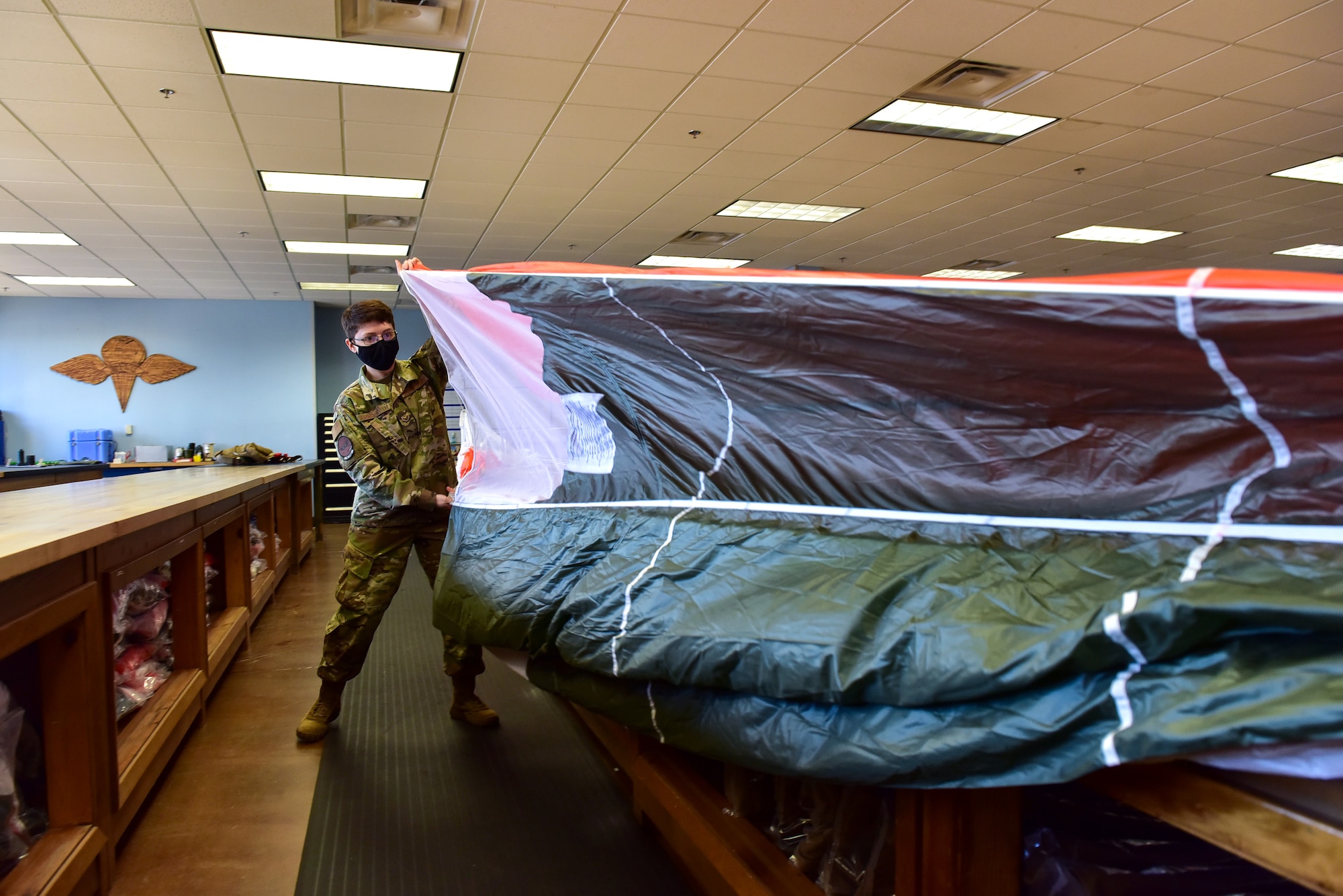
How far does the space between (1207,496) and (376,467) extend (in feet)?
7.41

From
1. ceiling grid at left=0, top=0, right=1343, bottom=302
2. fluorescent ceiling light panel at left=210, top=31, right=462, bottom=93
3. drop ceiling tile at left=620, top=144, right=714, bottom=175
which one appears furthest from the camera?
drop ceiling tile at left=620, top=144, right=714, bottom=175

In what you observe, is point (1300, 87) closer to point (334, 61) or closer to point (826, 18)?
point (826, 18)

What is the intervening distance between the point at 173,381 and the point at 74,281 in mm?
1750

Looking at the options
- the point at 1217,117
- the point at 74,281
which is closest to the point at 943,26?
the point at 1217,117

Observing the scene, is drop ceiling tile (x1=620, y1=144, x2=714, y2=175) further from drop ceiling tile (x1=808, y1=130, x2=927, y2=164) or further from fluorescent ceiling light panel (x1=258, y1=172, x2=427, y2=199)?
fluorescent ceiling light panel (x1=258, y1=172, x2=427, y2=199)

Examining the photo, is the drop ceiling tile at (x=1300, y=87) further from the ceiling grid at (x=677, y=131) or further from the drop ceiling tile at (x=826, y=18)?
the drop ceiling tile at (x=826, y=18)

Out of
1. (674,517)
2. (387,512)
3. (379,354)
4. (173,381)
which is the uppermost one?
(173,381)

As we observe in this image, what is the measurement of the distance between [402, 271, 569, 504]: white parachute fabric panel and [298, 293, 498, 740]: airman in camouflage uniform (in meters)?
0.72

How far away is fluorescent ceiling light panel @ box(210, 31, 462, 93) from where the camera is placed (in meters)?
3.70

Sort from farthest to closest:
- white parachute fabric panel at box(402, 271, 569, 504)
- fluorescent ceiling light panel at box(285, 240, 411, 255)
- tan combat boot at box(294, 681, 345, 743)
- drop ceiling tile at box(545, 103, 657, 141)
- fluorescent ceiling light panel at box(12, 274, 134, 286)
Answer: fluorescent ceiling light panel at box(12, 274, 134, 286) → fluorescent ceiling light panel at box(285, 240, 411, 255) → drop ceiling tile at box(545, 103, 657, 141) → tan combat boot at box(294, 681, 345, 743) → white parachute fabric panel at box(402, 271, 569, 504)

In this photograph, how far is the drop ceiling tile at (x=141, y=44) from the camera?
11.3 ft

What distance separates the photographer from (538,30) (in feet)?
11.9

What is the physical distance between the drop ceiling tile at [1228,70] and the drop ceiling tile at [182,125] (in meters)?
5.09

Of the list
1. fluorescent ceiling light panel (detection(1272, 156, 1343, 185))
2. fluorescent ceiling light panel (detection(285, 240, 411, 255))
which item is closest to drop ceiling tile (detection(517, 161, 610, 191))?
fluorescent ceiling light panel (detection(285, 240, 411, 255))
